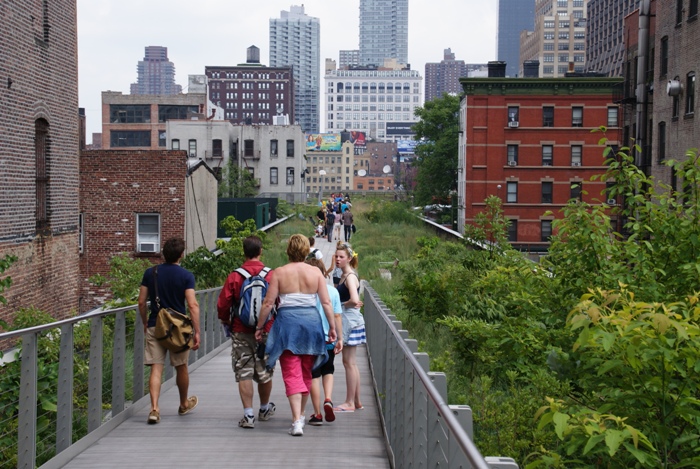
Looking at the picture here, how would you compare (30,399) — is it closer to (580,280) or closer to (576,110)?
(580,280)

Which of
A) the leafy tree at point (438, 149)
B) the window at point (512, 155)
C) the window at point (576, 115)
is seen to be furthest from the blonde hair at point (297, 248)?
the leafy tree at point (438, 149)

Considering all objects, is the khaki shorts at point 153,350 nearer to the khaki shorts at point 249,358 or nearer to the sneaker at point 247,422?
the khaki shorts at point 249,358

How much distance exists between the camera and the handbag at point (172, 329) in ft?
30.9

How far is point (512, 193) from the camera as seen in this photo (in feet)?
218

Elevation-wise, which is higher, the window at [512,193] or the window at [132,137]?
the window at [132,137]

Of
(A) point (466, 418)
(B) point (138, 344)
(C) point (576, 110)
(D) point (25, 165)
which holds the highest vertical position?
(C) point (576, 110)

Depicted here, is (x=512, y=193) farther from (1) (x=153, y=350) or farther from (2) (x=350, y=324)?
(1) (x=153, y=350)

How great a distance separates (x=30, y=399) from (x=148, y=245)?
25.8 meters

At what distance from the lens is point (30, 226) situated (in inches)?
814

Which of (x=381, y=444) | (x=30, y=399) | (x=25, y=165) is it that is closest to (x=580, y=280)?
(x=381, y=444)

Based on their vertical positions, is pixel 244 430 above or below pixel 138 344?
below

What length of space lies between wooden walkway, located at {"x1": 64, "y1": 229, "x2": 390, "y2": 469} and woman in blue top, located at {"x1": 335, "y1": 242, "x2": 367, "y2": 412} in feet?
0.66

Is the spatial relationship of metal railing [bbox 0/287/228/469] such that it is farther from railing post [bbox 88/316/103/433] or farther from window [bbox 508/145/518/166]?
window [bbox 508/145/518/166]

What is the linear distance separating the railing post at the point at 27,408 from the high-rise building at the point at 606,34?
133 meters
